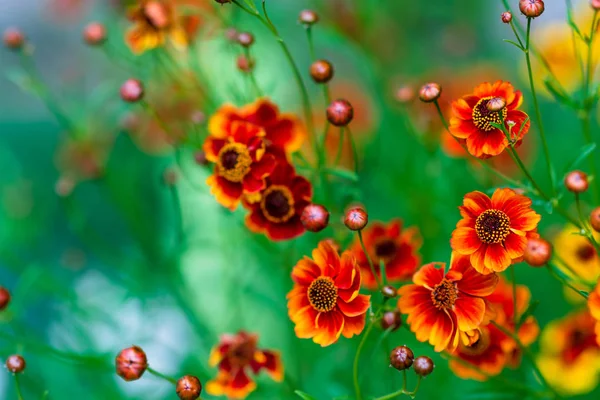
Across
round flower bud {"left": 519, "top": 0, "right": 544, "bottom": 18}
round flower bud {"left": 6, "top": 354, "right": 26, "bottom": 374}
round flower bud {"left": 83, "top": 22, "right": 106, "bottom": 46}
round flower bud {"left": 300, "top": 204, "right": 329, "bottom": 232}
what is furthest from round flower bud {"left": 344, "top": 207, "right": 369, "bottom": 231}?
round flower bud {"left": 83, "top": 22, "right": 106, "bottom": 46}

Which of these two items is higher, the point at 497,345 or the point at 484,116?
Answer: the point at 484,116

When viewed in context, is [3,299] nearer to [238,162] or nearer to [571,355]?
[238,162]

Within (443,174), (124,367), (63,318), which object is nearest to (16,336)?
(63,318)

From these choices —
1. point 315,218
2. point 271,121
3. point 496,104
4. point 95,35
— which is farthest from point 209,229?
point 496,104

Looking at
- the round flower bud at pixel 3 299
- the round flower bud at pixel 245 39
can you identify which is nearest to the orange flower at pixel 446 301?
the round flower bud at pixel 245 39

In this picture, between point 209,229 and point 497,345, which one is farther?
point 209,229

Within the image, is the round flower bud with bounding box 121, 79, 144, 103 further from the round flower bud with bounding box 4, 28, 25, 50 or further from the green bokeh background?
the round flower bud with bounding box 4, 28, 25, 50

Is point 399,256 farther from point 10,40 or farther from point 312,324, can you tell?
point 10,40
